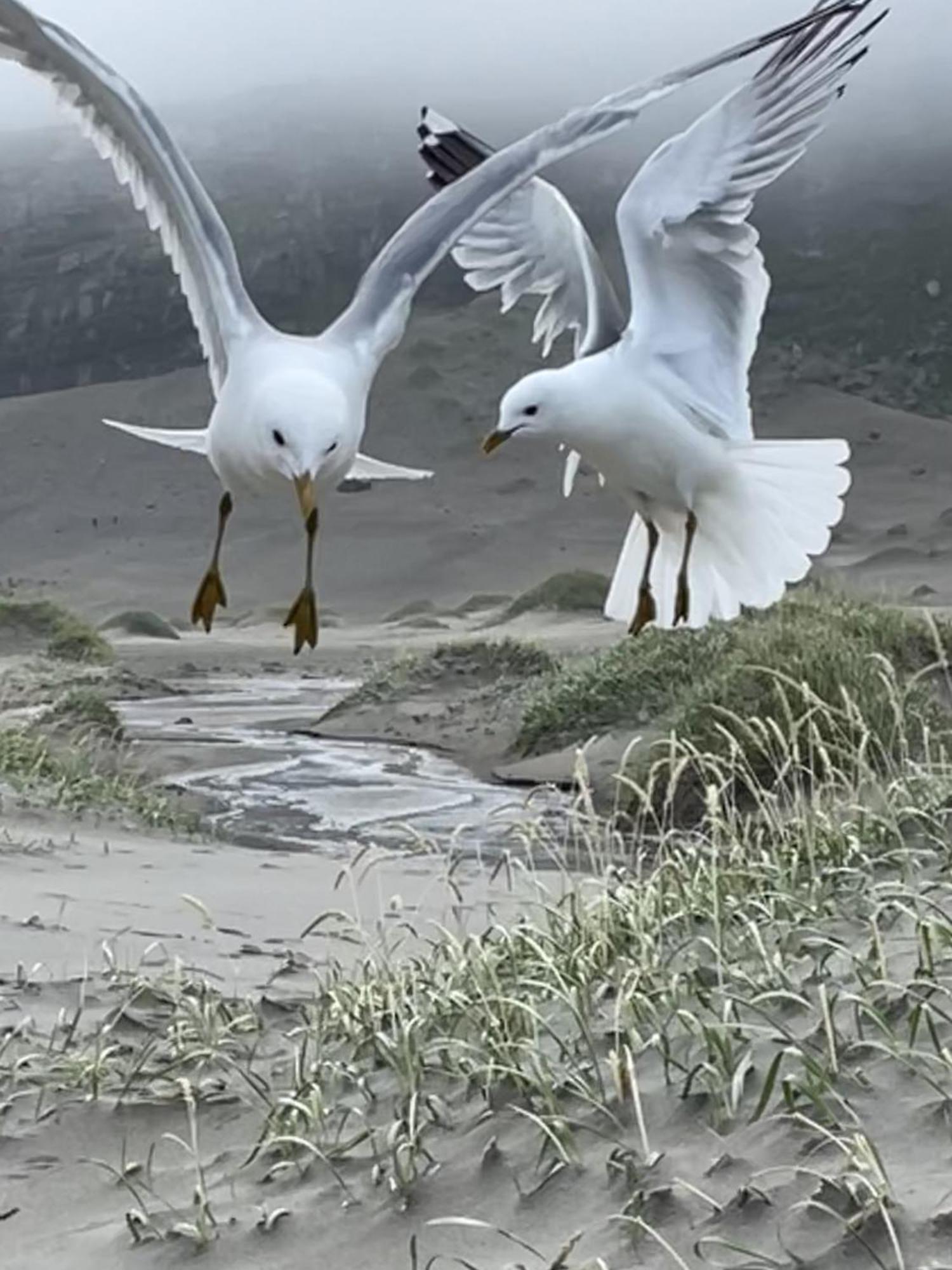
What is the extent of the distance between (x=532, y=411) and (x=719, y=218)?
3.13 ft

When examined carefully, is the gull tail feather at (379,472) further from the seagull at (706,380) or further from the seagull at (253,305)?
the seagull at (253,305)

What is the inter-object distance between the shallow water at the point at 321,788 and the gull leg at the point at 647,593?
2.67ft

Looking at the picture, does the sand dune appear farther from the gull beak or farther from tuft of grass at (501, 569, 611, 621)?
the gull beak

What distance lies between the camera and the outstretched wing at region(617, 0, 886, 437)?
24.7 ft

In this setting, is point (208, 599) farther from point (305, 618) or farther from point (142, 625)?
point (142, 625)

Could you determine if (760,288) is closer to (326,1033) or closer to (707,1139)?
(326,1033)

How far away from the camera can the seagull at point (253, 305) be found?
610cm

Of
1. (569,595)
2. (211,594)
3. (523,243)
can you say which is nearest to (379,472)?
(211,594)

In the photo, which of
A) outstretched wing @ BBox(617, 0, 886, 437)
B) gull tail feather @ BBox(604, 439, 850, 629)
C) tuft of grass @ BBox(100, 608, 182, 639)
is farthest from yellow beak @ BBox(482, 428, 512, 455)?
tuft of grass @ BBox(100, 608, 182, 639)

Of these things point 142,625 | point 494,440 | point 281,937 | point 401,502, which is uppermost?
point 494,440

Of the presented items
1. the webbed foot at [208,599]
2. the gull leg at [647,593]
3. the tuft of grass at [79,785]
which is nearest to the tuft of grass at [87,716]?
the tuft of grass at [79,785]

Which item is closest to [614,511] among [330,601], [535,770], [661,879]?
[330,601]

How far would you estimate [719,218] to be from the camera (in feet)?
25.0

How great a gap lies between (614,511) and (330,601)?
45.3 ft
